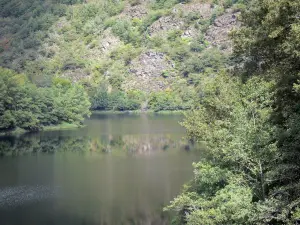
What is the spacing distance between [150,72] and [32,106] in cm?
8403

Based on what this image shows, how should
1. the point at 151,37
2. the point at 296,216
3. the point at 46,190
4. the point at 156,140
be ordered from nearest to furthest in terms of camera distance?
the point at 296,216
the point at 46,190
the point at 156,140
the point at 151,37

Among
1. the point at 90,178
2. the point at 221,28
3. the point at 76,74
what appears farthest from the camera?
the point at 221,28

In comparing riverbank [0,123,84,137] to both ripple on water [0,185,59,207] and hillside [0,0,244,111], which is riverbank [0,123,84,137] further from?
hillside [0,0,244,111]

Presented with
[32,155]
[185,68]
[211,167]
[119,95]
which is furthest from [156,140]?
[185,68]

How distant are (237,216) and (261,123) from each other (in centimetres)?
456

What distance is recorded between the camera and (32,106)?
8962 cm

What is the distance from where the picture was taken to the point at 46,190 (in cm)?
4362

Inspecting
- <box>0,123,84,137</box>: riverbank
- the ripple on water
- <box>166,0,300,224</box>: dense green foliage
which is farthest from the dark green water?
<box>166,0,300,224</box>: dense green foliage

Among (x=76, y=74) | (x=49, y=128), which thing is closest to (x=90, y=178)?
(x=49, y=128)

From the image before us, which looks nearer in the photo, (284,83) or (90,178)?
(284,83)

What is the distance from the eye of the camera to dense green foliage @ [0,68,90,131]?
85.2 meters

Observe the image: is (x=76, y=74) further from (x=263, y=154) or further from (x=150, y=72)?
(x=263, y=154)

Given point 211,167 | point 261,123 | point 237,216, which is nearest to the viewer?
point 237,216

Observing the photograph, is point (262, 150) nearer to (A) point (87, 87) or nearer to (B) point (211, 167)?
(B) point (211, 167)
